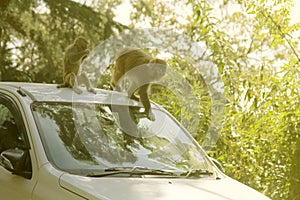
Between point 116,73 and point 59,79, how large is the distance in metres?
9.97

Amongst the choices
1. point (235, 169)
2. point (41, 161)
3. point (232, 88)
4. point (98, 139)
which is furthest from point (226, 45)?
point (41, 161)

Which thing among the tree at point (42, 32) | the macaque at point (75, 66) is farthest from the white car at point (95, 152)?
the tree at point (42, 32)

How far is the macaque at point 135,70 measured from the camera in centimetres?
539

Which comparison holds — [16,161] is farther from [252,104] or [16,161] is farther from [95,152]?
[252,104]

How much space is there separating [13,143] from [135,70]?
1.82 meters

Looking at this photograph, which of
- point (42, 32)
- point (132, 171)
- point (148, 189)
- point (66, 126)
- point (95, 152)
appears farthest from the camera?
point (42, 32)

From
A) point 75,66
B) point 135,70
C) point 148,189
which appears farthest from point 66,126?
point 135,70

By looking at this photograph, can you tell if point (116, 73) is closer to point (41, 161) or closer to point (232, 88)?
point (232, 88)

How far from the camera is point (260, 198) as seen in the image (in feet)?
12.2

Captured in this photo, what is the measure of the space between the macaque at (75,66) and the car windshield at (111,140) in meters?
0.50

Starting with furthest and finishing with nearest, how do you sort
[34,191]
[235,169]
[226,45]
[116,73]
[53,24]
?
[53,24], [235,169], [226,45], [116,73], [34,191]

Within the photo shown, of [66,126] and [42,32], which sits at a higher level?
[42,32]

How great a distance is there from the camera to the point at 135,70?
544 centimetres

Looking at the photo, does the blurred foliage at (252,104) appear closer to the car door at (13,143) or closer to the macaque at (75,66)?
the macaque at (75,66)
